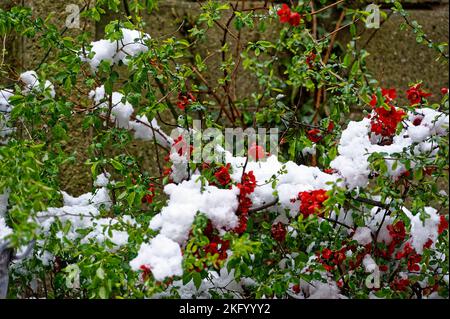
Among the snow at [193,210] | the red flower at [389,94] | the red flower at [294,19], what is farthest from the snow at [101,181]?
the red flower at [389,94]

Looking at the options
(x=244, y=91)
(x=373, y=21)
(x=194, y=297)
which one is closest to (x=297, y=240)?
(x=194, y=297)

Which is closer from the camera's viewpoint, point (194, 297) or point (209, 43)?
point (194, 297)

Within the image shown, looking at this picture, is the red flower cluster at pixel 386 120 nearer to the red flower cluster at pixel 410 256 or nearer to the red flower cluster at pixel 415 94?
the red flower cluster at pixel 415 94

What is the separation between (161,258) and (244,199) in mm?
300

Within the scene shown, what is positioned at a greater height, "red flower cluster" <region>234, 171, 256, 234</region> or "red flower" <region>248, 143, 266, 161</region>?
"red flower" <region>248, 143, 266, 161</region>

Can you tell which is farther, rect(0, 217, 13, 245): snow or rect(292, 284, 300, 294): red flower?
rect(292, 284, 300, 294): red flower

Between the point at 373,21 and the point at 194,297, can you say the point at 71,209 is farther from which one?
the point at 373,21

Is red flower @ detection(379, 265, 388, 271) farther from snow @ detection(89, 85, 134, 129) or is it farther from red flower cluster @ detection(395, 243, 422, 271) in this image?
snow @ detection(89, 85, 134, 129)

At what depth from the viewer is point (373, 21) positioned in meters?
2.12

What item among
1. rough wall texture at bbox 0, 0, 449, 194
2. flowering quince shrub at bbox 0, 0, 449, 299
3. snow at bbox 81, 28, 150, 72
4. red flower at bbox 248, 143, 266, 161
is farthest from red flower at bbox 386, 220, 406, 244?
rough wall texture at bbox 0, 0, 449, 194

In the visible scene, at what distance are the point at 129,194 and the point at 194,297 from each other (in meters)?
0.34

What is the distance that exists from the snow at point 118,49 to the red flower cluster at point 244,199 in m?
0.52

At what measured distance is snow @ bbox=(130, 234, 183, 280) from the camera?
1817 mm

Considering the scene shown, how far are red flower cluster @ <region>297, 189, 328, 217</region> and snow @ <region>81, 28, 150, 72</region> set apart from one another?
666mm
